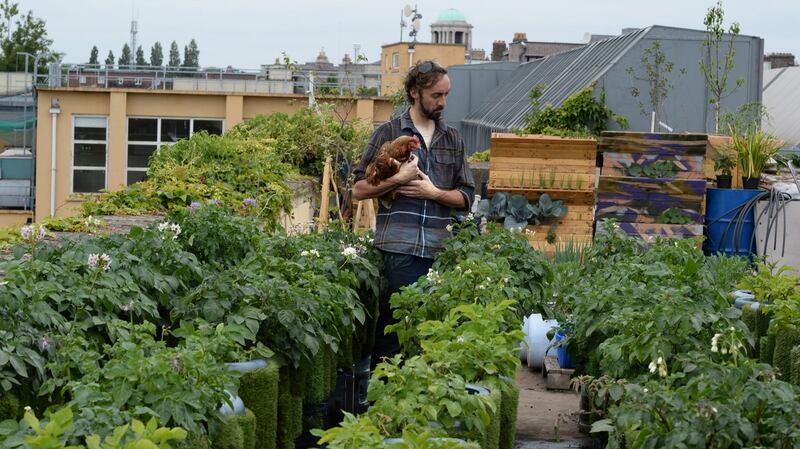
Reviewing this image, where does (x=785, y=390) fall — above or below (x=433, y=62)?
below

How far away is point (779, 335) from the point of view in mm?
5367

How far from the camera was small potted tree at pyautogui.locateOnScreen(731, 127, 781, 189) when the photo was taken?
12109 millimetres

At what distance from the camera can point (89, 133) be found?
3903 cm

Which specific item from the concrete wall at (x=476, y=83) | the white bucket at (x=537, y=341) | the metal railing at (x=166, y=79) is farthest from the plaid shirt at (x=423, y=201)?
the metal railing at (x=166, y=79)

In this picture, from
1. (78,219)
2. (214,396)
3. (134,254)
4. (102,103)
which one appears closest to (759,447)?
(214,396)

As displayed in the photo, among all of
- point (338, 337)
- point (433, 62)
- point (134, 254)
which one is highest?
point (433, 62)

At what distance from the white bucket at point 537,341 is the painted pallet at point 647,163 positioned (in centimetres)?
493

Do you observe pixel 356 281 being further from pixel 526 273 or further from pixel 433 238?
pixel 526 273

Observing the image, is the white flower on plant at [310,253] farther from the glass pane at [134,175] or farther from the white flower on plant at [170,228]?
the glass pane at [134,175]

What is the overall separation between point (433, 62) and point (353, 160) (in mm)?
7987

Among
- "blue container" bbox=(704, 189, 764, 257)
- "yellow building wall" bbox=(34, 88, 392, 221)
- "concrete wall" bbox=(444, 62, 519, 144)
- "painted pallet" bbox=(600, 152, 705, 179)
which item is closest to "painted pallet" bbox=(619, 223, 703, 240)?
"blue container" bbox=(704, 189, 764, 257)

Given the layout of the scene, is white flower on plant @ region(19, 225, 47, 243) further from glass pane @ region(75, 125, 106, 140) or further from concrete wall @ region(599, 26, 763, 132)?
glass pane @ region(75, 125, 106, 140)

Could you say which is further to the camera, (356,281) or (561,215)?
(561,215)

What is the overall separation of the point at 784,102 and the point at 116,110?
1994 cm
